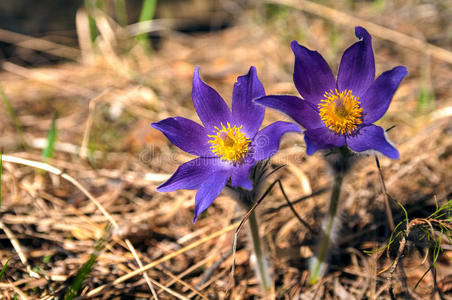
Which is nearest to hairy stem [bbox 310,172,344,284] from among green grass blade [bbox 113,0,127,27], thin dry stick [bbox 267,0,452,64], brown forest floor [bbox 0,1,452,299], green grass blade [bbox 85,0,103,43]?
brown forest floor [bbox 0,1,452,299]

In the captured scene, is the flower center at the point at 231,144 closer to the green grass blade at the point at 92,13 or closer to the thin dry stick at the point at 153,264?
the thin dry stick at the point at 153,264

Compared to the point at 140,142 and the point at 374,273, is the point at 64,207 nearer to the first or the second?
the point at 140,142

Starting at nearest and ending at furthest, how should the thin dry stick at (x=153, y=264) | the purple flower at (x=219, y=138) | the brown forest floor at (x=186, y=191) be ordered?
the purple flower at (x=219, y=138) → the thin dry stick at (x=153, y=264) → the brown forest floor at (x=186, y=191)

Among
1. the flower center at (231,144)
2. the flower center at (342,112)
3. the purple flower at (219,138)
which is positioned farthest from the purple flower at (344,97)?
the flower center at (231,144)

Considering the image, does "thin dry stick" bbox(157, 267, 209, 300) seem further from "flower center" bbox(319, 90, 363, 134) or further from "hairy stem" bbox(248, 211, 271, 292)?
"flower center" bbox(319, 90, 363, 134)

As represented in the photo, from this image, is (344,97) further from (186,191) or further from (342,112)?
(186,191)

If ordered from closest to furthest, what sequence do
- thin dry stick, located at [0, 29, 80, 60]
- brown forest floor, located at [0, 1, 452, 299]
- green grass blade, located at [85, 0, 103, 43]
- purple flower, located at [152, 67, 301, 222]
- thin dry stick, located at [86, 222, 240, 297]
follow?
purple flower, located at [152, 67, 301, 222], thin dry stick, located at [86, 222, 240, 297], brown forest floor, located at [0, 1, 452, 299], green grass blade, located at [85, 0, 103, 43], thin dry stick, located at [0, 29, 80, 60]
